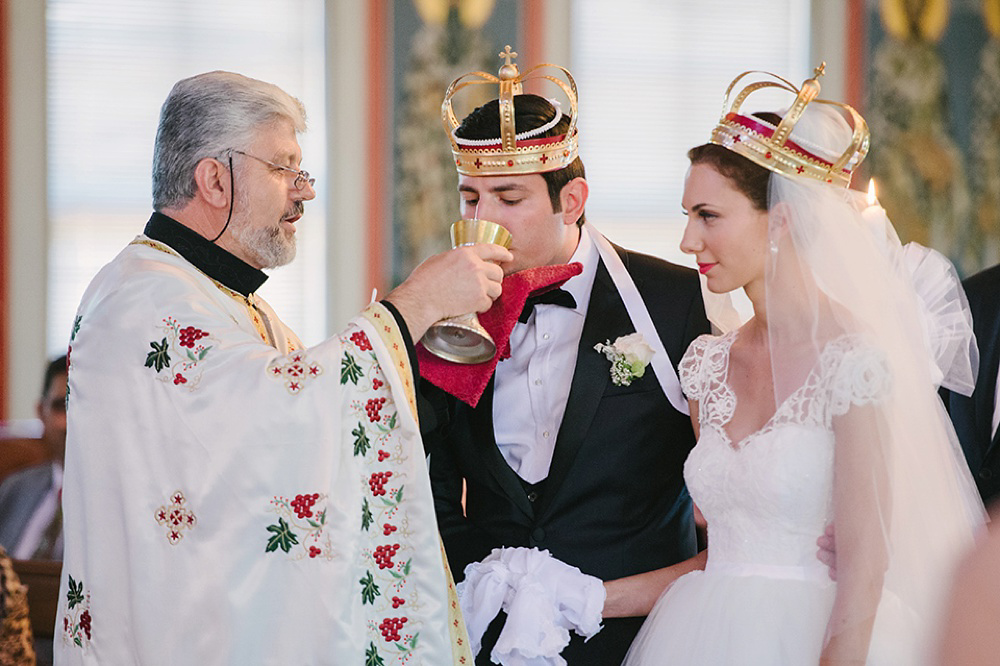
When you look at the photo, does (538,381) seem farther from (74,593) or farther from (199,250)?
(74,593)

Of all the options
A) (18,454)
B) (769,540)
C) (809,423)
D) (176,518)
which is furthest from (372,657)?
(18,454)

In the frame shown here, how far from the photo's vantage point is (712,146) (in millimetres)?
2291

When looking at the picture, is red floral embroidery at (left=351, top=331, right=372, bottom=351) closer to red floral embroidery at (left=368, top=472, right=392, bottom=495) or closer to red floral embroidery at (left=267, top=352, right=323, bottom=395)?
red floral embroidery at (left=267, top=352, right=323, bottom=395)

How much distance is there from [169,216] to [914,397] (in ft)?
4.76

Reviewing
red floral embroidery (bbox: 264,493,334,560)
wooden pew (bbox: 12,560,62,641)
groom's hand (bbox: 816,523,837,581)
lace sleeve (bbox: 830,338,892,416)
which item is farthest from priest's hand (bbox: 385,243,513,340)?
wooden pew (bbox: 12,560,62,641)

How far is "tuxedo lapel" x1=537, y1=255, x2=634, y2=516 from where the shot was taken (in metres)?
2.34

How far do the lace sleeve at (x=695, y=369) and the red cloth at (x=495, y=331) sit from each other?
29cm

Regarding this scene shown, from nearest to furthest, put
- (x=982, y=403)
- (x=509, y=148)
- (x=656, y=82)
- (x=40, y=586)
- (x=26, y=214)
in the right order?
(x=509, y=148), (x=982, y=403), (x=40, y=586), (x=26, y=214), (x=656, y=82)

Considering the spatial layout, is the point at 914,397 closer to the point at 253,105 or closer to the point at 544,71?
the point at 253,105

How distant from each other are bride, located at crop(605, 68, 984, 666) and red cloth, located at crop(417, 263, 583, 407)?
29 cm

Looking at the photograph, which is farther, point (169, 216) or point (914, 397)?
point (169, 216)

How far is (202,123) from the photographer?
2.25m

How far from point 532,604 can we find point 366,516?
39cm

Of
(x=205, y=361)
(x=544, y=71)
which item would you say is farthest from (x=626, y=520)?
(x=544, y=71)
